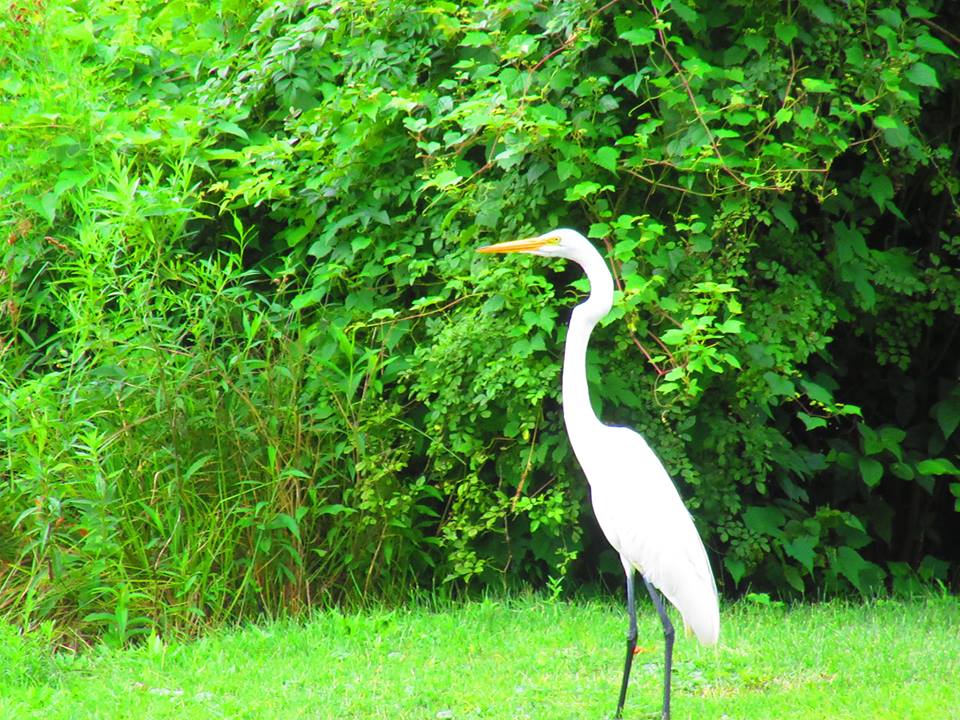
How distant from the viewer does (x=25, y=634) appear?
14.0ft

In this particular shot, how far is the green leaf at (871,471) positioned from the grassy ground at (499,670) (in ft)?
2.48

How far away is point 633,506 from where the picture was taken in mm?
3801

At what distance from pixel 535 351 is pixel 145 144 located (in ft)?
6.89

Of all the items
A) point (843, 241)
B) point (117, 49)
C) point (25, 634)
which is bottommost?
point (25, 634)

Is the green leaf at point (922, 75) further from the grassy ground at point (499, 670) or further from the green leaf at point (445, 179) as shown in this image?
the grassy ground at point (499, 670)

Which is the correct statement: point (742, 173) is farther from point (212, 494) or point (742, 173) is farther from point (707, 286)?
point (212, 494)

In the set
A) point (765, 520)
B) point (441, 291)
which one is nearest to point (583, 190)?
point (441, 291)

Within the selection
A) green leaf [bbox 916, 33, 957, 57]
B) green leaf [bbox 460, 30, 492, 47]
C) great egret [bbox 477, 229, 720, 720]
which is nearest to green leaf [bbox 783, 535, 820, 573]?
great egret [bbox 477, 229, 720, 720]

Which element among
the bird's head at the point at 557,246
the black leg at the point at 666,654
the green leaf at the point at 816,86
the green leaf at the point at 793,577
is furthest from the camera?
the green leaf at the point at 793,577

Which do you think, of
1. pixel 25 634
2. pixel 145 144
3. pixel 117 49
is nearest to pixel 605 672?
pixel 25 634

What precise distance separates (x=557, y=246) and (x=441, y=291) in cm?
122

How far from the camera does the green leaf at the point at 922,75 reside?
4.62 m

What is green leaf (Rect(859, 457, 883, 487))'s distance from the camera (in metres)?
5.38

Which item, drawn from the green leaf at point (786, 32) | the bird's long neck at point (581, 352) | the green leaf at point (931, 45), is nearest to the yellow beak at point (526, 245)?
the bird's long neck at point (581, 352)
